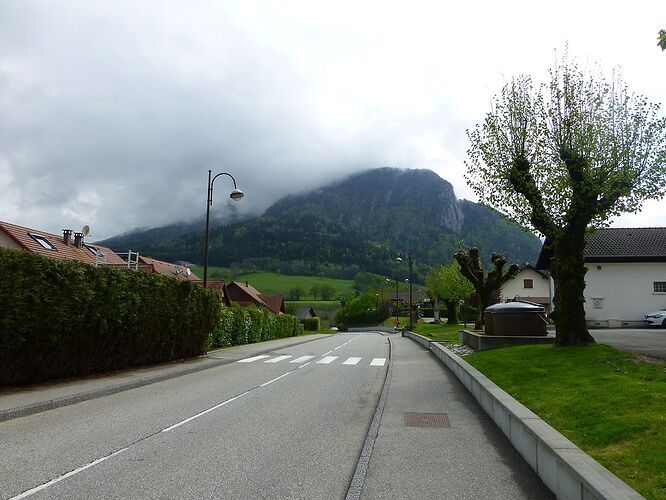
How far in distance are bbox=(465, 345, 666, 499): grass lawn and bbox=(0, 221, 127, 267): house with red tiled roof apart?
25.2 metres

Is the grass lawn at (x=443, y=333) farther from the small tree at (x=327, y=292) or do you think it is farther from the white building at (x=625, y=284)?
the small tree at (x=327, y=292)

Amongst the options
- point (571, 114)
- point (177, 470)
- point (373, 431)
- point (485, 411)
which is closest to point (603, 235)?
point (571, 114)

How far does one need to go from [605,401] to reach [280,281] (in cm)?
12716

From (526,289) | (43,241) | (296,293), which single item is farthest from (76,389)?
(296,293)

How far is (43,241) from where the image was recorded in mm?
38969

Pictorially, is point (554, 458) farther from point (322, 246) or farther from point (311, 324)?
point (322, 246)

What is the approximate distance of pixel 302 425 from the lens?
8070mm

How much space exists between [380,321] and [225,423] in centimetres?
9523

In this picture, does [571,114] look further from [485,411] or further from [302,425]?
[302,425]

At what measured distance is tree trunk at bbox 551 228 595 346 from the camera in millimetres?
14430

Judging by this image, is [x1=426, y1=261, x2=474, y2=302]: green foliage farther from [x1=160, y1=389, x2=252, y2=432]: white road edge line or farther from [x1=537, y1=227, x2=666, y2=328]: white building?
[x1=160, y1=389, x2=252, y2=432]: white road edge line

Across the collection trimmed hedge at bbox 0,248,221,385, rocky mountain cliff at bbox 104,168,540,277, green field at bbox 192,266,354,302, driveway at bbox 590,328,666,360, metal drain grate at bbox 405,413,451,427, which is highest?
rocky mountain cliff at bbox 104,168,540,277

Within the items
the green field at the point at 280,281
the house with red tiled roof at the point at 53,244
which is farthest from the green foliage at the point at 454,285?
the green field at the point at 280,281

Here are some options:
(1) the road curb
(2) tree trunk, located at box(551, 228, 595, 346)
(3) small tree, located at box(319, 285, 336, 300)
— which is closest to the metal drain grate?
(1) the road curb
